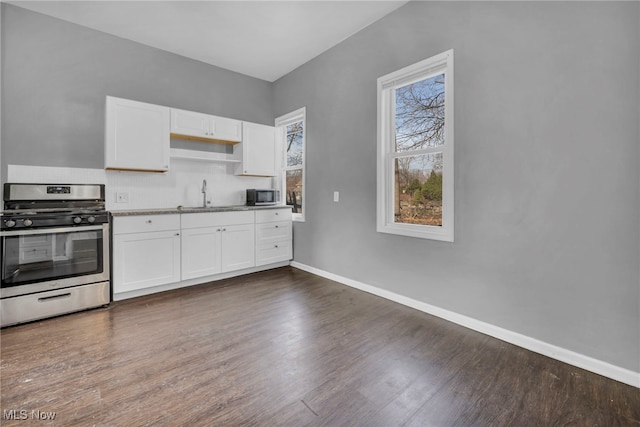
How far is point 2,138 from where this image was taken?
280 centimetres

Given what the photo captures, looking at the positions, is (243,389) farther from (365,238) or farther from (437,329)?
(365,238)

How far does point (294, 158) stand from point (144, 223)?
2.20 meters

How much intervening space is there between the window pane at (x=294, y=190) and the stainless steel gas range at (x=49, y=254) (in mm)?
2332

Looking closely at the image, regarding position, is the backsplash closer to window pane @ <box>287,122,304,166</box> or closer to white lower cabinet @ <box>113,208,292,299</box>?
Answer: window pane @ <box>287,122,304,166</box>

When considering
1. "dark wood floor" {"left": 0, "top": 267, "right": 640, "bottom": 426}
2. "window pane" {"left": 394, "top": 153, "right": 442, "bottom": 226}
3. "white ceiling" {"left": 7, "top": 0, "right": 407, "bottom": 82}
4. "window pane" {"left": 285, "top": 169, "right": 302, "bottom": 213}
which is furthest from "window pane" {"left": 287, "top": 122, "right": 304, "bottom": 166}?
"dark wood floor" {"left": 0, "top": 267, "right": 640, "bottom": 426}

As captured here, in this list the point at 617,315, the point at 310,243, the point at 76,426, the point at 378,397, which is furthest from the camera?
the point at 310,243

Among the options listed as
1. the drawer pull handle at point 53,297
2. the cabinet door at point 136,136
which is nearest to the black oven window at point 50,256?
the drawer pull handle at point 53,297

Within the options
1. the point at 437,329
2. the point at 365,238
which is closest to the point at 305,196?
the point at 365,238

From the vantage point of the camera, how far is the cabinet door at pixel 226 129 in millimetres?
3777

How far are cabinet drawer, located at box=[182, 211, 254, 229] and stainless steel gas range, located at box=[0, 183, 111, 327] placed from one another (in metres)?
0.76

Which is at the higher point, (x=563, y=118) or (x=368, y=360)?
(x=563, y=118)

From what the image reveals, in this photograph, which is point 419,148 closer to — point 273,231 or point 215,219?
point 273,231

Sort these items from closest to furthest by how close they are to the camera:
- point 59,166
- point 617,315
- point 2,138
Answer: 1. point 617,315
2. point 2,138
3. point 59,166

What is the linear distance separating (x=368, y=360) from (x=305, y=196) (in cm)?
256
